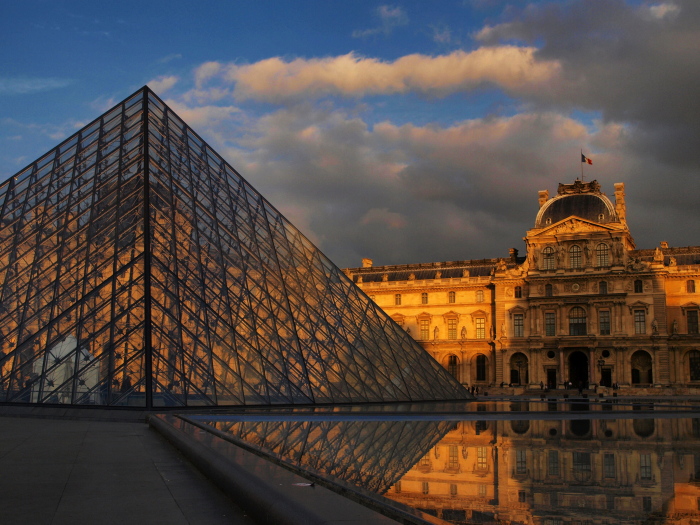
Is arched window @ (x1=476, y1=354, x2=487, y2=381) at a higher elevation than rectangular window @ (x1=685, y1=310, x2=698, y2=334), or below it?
below

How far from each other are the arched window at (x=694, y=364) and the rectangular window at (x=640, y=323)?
377 cm

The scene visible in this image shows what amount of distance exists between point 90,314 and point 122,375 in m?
1.94

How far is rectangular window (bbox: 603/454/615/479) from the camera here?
7043mm

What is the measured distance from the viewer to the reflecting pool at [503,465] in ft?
17.3

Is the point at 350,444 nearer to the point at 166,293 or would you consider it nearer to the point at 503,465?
the point at 503,465

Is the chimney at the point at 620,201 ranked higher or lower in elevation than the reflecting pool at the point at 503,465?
higher

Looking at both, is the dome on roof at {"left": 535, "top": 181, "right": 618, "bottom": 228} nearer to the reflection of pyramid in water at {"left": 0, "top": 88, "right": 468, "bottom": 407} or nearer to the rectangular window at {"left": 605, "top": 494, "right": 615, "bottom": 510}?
the reflection of pyramid in water at {"left": 0, "top": 88, "right": 468, "bottom": 407}

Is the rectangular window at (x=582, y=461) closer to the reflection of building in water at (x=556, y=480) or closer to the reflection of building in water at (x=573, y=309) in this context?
the reflection of building in water at (x=556, y=480)

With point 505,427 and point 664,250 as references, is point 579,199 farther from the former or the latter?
point 505,427

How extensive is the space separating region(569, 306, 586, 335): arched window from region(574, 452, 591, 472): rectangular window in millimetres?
51630

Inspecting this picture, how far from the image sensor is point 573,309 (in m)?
58.6

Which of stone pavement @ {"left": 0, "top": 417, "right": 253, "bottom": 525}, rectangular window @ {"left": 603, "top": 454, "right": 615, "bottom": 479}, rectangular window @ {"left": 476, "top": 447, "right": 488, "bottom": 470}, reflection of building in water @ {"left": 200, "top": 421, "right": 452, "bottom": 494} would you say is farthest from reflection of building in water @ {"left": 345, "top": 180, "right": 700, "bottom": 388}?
stone pavement @ {"left": 0, "top": 417, "right": 253, "bottom": 525}

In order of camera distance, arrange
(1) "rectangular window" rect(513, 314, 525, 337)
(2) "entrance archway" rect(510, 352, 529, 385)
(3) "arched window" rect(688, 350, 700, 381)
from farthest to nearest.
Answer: (1) "rectangular window" rect(513, 314, 525, 337) < (2) "entrance archway" rect(510, 352, 529, 385) < (3) "arched window" rect(688, 350, 700, 381)

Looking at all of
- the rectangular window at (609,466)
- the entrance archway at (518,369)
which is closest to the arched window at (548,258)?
the entrance archway at (518,369)
